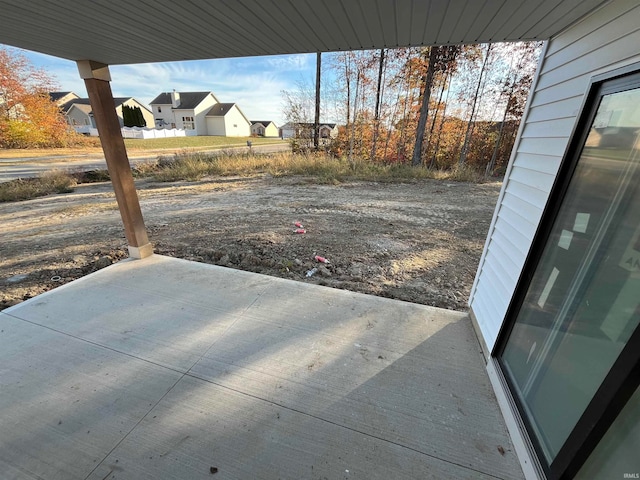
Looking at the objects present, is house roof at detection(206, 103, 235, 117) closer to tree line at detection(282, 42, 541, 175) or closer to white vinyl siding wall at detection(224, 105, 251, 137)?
white vinyl siding wall at detection(224, 105, 251, 137)

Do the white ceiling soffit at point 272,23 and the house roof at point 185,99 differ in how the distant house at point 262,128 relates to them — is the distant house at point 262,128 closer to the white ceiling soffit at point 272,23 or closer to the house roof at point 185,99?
the house roof at point 185,99

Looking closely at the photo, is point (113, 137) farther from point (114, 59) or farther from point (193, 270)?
point (193, 270)

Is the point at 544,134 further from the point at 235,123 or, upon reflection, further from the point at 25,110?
the point at 235,123

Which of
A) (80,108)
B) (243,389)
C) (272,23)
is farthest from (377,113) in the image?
(80,108)

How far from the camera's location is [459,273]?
3146 millimetres

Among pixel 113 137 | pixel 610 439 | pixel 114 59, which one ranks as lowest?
pixel 610 439

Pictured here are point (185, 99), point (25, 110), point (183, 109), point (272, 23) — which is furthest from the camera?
point (185, 99)

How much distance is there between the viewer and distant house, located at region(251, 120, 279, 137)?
51.2 m

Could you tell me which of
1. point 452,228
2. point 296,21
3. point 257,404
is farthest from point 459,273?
point 296,21

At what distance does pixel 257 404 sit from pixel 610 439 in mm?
1503

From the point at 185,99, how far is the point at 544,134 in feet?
158

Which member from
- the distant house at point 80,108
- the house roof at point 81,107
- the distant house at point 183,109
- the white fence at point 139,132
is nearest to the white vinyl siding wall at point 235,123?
the distant house at point 183,109

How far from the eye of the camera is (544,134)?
60.6 inches

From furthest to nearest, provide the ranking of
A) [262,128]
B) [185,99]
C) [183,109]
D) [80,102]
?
[262,128] → [185,99] → [183,109] → [80,102]
